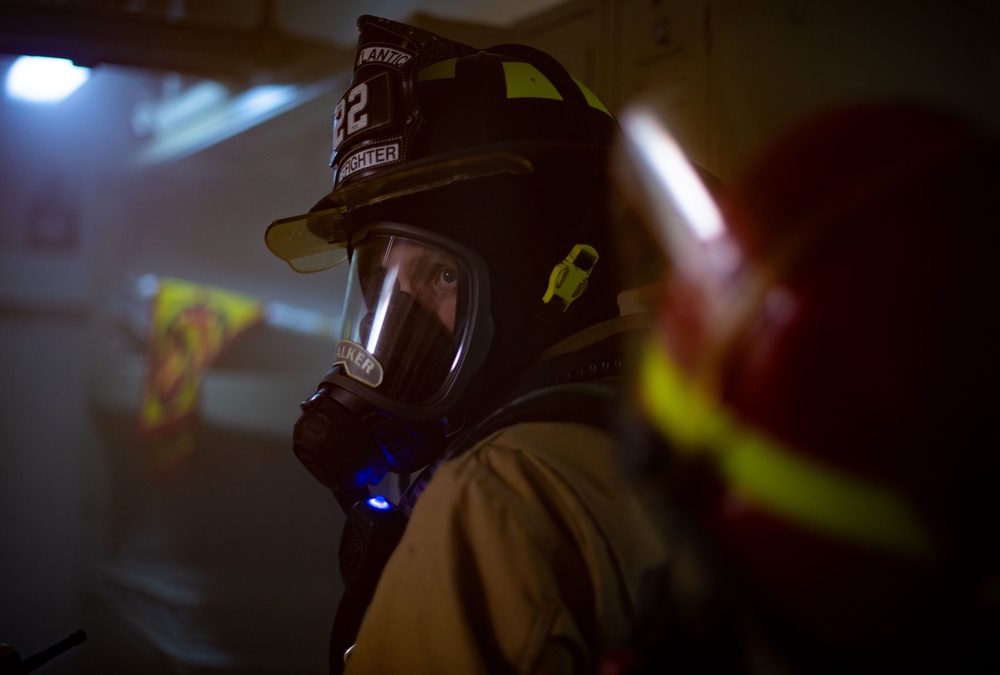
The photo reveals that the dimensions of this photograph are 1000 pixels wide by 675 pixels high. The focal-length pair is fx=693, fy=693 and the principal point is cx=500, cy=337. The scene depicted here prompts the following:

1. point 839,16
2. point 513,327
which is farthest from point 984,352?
point 839,16

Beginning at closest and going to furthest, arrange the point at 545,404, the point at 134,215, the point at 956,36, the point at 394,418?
the point at 545,404
the point at 394,418
the point at 956,36
the point at 134,215

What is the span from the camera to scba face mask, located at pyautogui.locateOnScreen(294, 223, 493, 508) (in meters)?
1.13

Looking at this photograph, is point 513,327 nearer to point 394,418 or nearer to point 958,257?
point 394,418

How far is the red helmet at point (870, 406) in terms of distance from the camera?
0.42 metres

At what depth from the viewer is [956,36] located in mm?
1432

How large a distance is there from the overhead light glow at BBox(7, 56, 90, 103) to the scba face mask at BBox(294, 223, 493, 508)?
367 cm

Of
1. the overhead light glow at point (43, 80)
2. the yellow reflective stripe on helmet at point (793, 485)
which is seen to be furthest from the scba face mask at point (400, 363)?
the overhead light glow at point (43, 80)

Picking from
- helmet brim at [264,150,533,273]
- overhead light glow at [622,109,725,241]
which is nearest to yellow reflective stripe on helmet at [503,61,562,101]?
helmet brim at [264,150,533,273]

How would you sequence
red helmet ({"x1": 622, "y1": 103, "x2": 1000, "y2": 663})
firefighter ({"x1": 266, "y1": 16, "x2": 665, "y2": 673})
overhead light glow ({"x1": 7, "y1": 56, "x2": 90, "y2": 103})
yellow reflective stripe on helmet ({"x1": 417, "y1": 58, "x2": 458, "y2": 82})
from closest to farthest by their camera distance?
1. red helmet ({"x1": 622, "y1": 103, "x2": 1000, "y2": 663})
2. firefighter ({"x1": 266, "y1": 16, "x2": 665, "y2": 673})
3. yellow reflective stripe on helmet ({"x1": 417, "y1": 58, "x2": 458, "y2": 82})
4. overhead light glow ({"x1": 7, "y1": 56, "x2": 90, "y2": 103})

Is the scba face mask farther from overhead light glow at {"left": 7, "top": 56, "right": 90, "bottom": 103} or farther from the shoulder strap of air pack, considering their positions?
overhead light glow at {"left": 7, "top": 56, "right": 90, "bottom": 103}

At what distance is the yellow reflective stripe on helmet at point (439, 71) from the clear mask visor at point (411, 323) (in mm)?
320

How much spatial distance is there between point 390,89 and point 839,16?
0.88 metres

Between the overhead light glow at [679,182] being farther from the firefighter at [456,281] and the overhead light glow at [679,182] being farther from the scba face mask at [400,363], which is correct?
the scba face mask at [400,363]

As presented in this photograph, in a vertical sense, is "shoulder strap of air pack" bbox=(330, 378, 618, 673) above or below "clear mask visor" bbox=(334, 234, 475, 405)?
below
